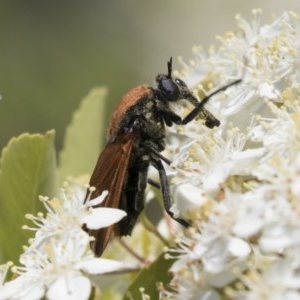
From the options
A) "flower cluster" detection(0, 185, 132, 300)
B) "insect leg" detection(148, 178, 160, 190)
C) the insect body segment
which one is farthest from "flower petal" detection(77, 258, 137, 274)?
"insect leg" detection(148, 178, 160, 190)

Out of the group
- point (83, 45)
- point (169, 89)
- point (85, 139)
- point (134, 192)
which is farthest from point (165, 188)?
point (83, 45)

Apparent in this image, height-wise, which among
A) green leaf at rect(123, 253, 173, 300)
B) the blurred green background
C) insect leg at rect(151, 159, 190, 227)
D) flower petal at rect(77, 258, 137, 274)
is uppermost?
the blurred green background

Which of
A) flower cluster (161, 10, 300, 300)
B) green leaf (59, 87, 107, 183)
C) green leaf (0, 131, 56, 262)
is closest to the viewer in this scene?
flower cluster (161, 10, 300, 300)

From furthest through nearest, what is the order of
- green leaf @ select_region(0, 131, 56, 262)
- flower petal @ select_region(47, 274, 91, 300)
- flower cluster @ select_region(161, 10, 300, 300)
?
green leaf @ select_region(0, 131, 56, 262), flower petal @ select_region(47, 274, 91, 300), flower cluster @ select_region(161, 10, 300, 300)

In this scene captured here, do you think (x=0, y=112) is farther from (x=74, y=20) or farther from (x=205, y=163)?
(x=205, y=163)

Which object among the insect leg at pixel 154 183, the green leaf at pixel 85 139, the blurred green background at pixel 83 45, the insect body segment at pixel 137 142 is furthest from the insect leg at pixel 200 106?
the blurred green background at pixel 83 45

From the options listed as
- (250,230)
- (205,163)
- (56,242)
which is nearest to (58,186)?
(56,242)

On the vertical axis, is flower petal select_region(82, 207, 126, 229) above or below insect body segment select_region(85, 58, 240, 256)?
below

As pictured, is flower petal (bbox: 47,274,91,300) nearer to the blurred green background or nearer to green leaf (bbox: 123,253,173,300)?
green leaf (bbox: 123,253,173,300)

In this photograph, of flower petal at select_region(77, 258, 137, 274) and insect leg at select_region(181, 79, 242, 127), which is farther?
insect leg at select_region(181, 79, 242, 127)
